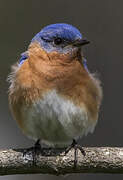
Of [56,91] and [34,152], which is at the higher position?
[56,91]

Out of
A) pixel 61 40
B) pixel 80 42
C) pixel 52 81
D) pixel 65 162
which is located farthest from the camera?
pixel 61 40

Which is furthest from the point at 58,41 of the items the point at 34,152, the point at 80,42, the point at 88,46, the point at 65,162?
the point at 88,46

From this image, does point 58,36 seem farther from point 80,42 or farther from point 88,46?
point 88,46

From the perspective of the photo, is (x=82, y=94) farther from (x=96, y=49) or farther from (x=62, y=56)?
(x=96, y=49)

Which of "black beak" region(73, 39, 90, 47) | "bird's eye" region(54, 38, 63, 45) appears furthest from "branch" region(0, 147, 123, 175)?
"bird's eye" region(54, 38, 63, 45)

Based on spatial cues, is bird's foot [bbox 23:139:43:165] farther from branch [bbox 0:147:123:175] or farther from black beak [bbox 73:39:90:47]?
black beak [bbox 73:39:90:47]

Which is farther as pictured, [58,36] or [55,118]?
[58,36]

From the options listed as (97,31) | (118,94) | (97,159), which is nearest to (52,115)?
(97,159)

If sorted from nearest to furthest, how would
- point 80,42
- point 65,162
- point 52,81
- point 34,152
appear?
point 65,162, point 34,152, point 52,81, point 80,42
